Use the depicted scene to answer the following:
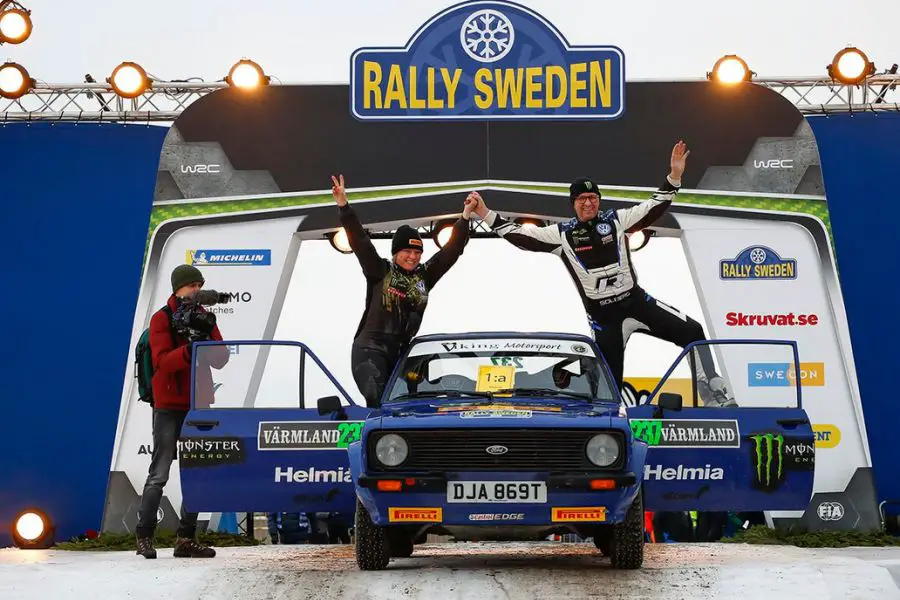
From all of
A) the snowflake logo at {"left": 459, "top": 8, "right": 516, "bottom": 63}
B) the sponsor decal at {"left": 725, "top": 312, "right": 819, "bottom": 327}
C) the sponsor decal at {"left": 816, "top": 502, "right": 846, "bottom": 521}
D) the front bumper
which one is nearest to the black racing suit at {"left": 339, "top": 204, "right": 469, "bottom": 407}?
the front bumper

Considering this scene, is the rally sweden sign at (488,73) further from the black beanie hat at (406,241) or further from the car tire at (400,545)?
the car tire at (400,545)

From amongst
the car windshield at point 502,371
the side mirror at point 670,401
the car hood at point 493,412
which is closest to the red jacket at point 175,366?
the car windshield at point 502,371

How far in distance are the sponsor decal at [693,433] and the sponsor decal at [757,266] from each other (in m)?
4.24

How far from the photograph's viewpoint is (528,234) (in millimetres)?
10594

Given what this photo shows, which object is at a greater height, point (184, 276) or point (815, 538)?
point (184, 276)

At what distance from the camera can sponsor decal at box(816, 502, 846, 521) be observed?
39.1 feet

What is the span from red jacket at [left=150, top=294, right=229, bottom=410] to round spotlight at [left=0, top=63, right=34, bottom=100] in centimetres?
548

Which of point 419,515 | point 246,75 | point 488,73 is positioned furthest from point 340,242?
point 419,515

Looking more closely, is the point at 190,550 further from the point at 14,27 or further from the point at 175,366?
the point at 14,27

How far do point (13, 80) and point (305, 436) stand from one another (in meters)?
6.93

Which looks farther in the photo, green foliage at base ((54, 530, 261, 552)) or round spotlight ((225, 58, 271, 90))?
round spotlight ((225, 58, 271, 90))

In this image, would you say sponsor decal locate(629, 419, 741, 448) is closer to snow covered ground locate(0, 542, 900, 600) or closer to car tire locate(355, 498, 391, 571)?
snow covered ground locate(0, 542, 900, 600)

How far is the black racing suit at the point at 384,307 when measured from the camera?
31.6 ft

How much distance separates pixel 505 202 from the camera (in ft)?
41.0
